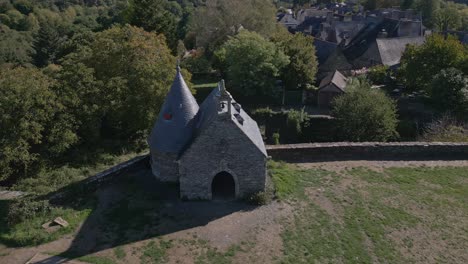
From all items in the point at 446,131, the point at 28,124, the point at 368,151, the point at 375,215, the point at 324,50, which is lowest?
the point at 375,215

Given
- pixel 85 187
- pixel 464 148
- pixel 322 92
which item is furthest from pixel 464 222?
pixel 322 92

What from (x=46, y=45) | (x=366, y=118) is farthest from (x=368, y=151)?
(x=46, y=45)

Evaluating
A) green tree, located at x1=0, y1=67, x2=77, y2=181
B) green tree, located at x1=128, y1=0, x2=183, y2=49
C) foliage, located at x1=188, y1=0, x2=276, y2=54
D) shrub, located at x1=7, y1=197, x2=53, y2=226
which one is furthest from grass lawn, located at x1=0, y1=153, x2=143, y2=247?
foliage, located at x1=188, y1=0, x2=276, y2=54

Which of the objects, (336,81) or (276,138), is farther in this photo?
(336,81)

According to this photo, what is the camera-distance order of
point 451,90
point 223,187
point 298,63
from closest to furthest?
point 223,187 → point 451,90 → point 298,63

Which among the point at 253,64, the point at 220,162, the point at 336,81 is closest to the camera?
the point at 220,162

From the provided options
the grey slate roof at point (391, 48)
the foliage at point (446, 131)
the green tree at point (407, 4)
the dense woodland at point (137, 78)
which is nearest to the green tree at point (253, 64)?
the dense woodland at point (137, 78)

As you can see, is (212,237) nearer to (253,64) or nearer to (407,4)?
(253,64)
